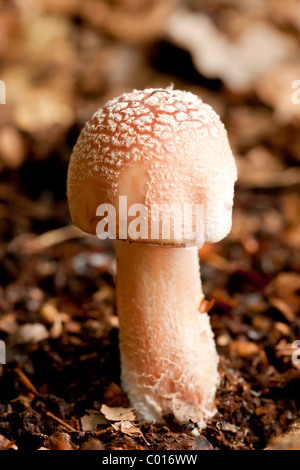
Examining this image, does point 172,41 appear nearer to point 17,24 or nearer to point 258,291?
point 17,24

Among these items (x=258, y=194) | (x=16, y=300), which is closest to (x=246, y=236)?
(x=258, y=194)

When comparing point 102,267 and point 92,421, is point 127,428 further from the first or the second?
Answer: point 102,267

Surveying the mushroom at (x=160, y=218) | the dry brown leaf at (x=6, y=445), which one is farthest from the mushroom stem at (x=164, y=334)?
the dry brown leaf at (x=6, y=445)

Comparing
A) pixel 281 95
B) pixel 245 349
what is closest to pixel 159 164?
pixel 245 349

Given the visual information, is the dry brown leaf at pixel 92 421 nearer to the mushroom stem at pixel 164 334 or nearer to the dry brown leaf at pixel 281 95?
the mushroom stem at pixel 164 334

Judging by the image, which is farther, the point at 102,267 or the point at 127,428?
the point at 102,267

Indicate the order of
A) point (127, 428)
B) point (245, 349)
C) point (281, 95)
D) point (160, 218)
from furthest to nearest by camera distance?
point (281, 95) < point (245, 349) < point (127, 428) < point (160, 218)

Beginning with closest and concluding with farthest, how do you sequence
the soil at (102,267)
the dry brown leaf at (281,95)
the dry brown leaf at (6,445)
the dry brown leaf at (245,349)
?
the dry brown leaf at (6,445) → the soil at (102,267) → the dry brown leaf at (245,349) → the dry brown leaf at (281,95)

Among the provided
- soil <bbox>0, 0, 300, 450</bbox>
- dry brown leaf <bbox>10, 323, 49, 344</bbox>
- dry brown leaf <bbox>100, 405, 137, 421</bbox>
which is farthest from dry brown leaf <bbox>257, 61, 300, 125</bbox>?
dry brown leaf <bbox>100, 405, 137, 421</bbox>
